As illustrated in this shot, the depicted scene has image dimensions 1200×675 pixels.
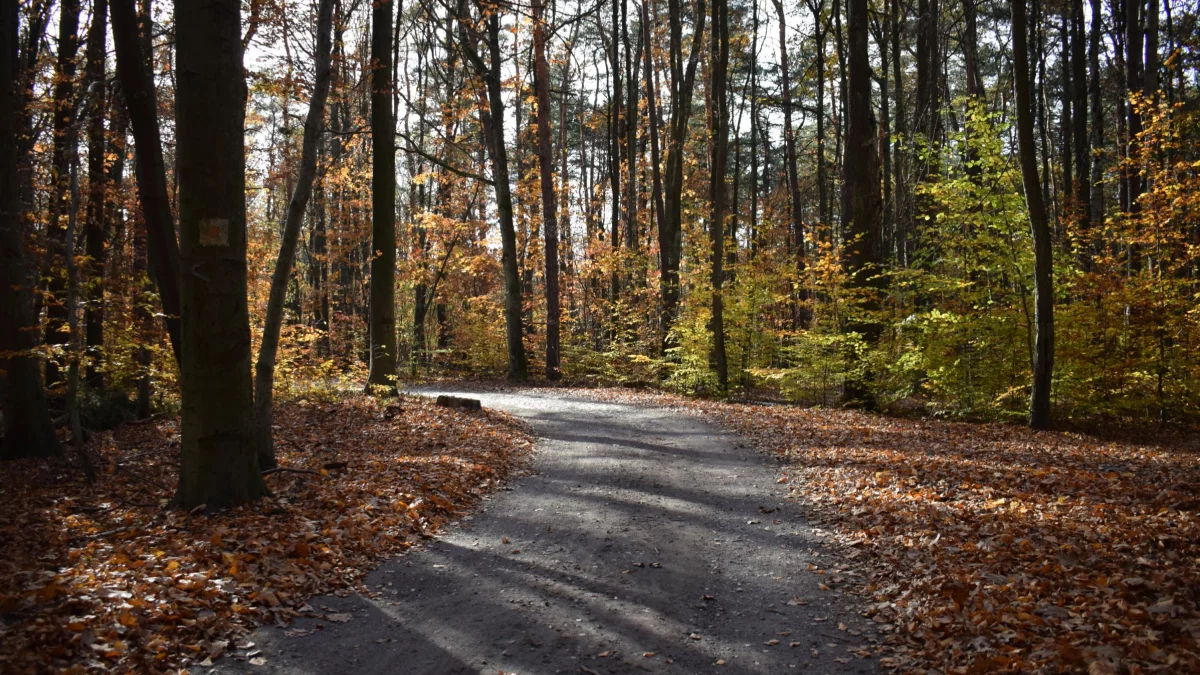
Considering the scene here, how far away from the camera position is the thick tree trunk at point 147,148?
25.7 feet

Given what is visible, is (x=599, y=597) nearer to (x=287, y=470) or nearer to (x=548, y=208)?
(x=287, y=470)

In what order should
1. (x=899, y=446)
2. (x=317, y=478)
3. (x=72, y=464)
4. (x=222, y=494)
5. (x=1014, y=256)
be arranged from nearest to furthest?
(x=222, y=494) → (x=317, y=478) → (x=72, y=464) → (x=899, y=446) → (x=1014, y=256)

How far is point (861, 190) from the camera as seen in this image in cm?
1416

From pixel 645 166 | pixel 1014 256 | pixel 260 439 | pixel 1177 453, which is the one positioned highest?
pixel 645 166

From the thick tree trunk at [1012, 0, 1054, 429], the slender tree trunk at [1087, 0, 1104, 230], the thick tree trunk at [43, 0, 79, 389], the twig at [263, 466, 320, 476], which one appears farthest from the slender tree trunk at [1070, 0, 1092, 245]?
the thick tree trunk at [43, 0, 79, 389]

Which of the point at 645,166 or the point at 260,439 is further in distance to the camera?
the point at 645,166

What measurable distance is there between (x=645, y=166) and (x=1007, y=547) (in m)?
26.1

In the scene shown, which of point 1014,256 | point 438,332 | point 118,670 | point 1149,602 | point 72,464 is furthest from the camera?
point 438,332

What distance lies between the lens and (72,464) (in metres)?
8.70

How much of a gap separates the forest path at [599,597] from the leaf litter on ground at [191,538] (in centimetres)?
31

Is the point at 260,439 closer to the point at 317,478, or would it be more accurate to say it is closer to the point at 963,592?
the point at 317,478

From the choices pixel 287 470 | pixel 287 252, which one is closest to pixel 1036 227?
pixel 287 252

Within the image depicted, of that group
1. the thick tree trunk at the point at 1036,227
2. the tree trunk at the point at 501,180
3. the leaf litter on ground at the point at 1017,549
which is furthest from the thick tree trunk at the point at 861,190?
the tree trunk at the point at 501,180

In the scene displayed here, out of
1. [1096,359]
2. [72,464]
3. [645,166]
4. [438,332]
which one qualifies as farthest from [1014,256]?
[438,332]
